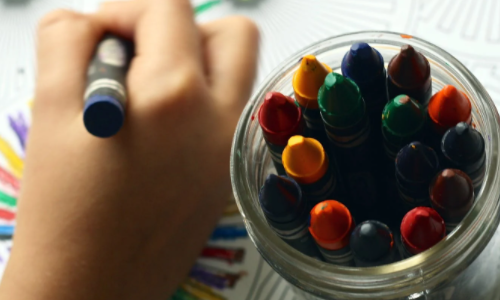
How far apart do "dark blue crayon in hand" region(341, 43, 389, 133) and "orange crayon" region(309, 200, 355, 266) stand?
68 millimetres

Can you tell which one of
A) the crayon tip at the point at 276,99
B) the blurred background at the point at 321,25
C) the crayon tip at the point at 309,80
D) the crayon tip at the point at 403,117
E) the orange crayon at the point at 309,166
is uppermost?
the blurred background at the point at 321,25

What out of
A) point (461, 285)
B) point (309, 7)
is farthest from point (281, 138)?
point (309, 7)

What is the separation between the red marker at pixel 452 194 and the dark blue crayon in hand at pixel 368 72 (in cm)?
6

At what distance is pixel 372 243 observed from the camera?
26 centimetres

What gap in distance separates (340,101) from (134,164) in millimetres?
192

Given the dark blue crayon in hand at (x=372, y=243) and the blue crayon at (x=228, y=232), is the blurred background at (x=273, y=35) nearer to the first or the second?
the blue crayon at (x=228, y=232)

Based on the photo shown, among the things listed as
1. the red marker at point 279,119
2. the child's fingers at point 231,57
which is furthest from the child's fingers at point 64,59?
the red marker at point 279,119

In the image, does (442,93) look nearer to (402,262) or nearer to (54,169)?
(402,262)

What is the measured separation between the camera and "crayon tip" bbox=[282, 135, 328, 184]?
276 mm

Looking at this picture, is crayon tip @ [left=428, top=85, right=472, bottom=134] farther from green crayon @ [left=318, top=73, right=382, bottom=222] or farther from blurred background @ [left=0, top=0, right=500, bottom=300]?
blurred background @ [left=0, top=0, right=500, bottom=300]

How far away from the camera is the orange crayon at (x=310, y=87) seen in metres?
0.28

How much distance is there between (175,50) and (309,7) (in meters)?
0.15

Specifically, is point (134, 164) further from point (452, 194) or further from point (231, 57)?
point (452, 194)

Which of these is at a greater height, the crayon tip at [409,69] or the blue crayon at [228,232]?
the crayon tip at [409,69]
